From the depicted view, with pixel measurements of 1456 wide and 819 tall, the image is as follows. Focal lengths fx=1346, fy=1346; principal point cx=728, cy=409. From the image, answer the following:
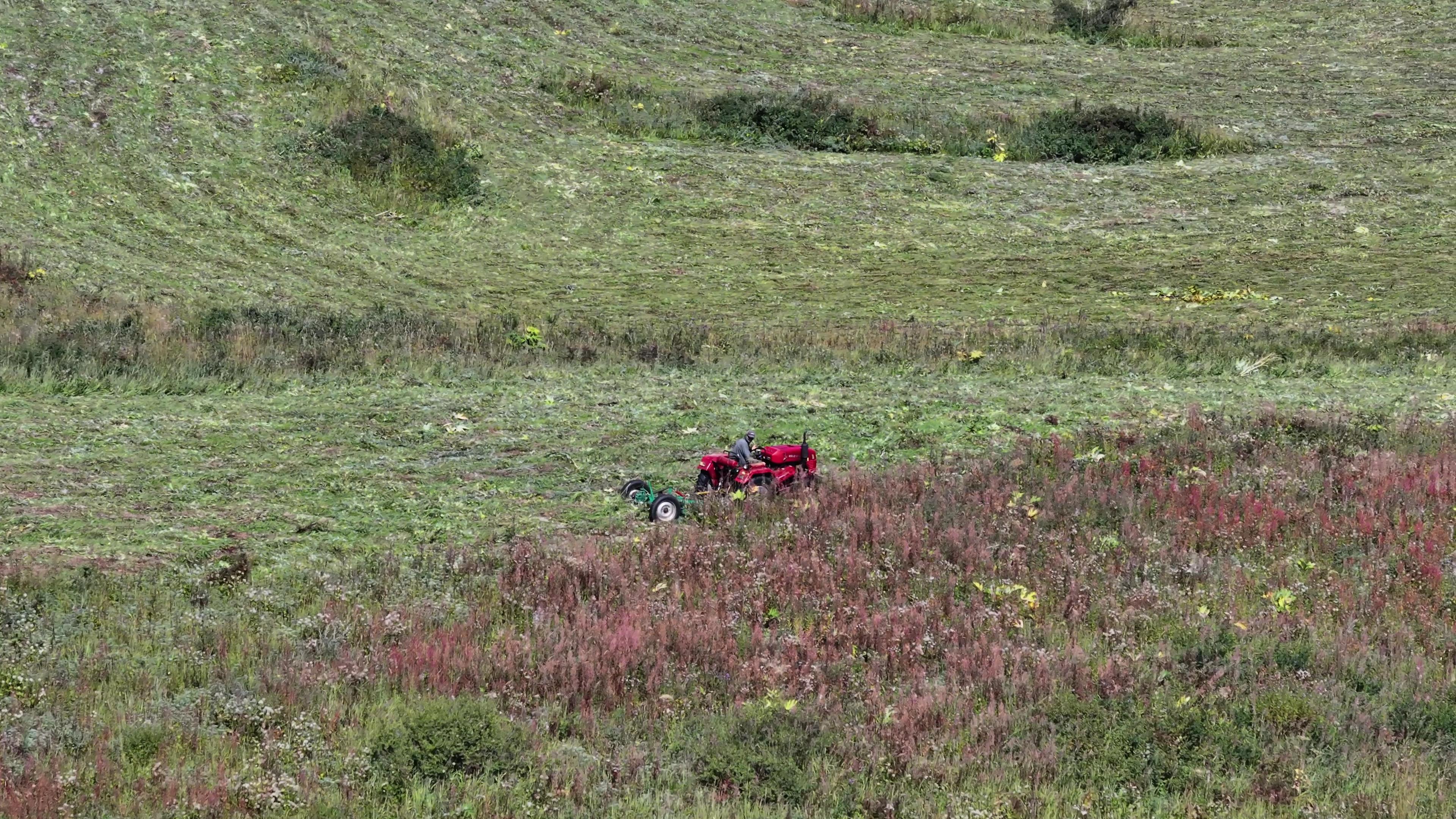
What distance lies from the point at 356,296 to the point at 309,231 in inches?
220

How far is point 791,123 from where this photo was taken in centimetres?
4984

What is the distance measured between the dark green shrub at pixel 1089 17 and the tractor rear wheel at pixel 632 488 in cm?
5017

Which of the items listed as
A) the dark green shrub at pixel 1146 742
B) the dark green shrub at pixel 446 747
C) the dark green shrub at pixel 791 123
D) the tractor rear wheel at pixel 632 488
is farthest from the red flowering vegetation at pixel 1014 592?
the dark green shrub at pixel 791 123

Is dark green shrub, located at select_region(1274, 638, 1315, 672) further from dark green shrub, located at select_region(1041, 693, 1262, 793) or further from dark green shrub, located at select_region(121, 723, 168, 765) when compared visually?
dark green shrub, located at select_region(121, 723, 168, 765)

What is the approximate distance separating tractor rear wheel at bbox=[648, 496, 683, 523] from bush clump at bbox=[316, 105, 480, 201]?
2722 cm

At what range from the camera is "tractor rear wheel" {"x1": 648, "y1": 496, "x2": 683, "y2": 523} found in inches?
688

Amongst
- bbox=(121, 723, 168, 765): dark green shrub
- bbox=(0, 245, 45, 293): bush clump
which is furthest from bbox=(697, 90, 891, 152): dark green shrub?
bbox=(121, 723, 168, 765): dark green shrub

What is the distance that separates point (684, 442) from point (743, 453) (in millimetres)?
3110

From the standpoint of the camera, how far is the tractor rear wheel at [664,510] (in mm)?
17484

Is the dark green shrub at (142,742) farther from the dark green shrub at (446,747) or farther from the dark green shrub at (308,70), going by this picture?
the dark green shrub at (308,70)

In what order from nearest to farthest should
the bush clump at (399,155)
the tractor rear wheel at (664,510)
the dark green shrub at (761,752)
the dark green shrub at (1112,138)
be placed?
1. the dark green shrub at (761,752)
2. the tractor rear wheel at (664,510)
3. the bush clump at (399,155)
4. the dark green shrub at (1112,138)

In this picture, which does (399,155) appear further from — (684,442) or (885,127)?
(684,442)

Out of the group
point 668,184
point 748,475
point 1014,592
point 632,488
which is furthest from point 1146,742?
point 668,184

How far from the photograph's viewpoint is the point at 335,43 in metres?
49.1
